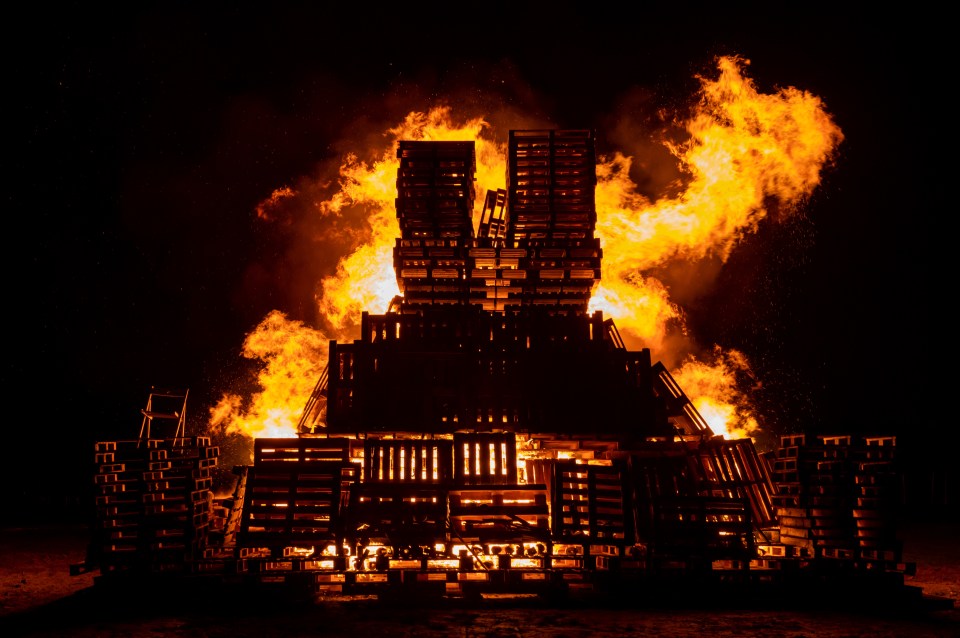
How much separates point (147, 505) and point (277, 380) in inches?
449

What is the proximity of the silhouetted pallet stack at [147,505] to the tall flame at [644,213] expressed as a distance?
747 centimetres

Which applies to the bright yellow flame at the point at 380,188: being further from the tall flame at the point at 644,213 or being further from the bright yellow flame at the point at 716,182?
the bright yellow flame at the point at 716,182

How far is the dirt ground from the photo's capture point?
24.3 feet

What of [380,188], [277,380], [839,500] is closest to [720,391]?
[839,500]

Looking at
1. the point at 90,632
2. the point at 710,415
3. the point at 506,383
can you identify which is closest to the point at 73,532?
the point at 90,632

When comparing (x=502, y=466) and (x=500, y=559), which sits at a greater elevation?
(x=502, y=466)

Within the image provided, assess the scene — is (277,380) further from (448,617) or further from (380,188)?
(448,617)

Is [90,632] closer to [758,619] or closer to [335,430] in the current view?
[335,430]

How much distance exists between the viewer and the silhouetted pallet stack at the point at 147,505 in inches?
398

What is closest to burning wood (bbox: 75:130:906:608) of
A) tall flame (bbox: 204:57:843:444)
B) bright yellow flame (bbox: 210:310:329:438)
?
bright yellow flame (bbox: 210:310:329:438)

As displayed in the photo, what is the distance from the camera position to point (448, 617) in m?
7.95

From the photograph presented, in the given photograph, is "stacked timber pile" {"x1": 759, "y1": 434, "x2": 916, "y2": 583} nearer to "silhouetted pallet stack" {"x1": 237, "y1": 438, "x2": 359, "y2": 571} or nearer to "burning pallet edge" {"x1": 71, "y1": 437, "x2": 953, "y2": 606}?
"burning pallet edge" {"x1": 71, "y1": 437, "x2": 953, "y2": 606}

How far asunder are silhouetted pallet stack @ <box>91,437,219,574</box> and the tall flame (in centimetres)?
747

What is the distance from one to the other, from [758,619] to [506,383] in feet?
22.3
